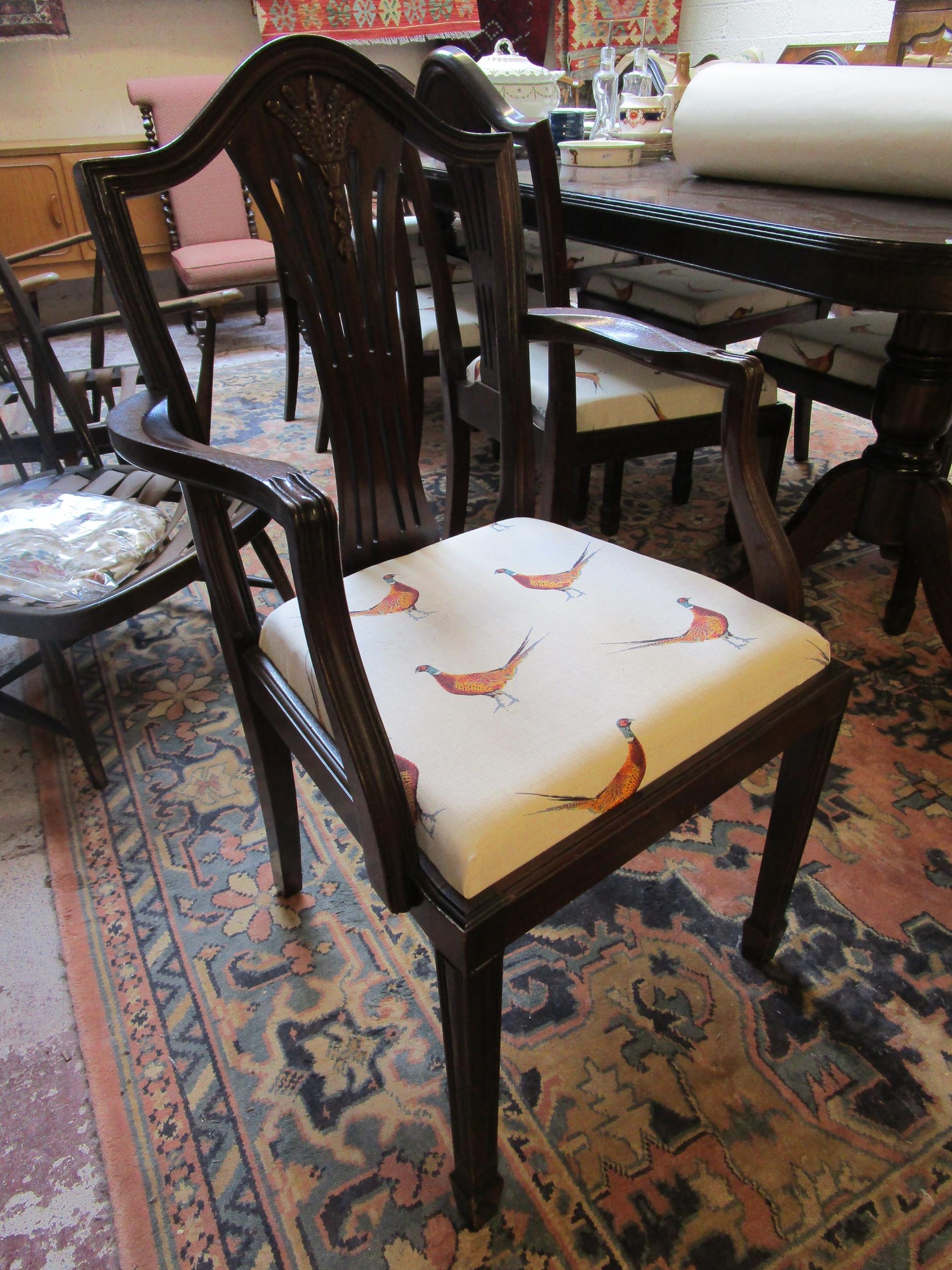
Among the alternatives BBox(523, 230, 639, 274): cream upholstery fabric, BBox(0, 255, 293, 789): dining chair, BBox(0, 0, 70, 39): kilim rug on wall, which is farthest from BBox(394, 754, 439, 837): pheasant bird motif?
BBox(0, 0, 70, 39): kilim rug on wall

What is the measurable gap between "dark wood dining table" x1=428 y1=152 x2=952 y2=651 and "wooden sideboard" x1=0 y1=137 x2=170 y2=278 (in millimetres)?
3056

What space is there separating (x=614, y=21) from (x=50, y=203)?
2.86 metres

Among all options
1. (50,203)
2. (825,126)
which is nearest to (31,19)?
(50,203)

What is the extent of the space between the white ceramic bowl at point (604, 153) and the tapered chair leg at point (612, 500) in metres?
0.66

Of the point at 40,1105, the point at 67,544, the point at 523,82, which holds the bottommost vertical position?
the point at 40,1105

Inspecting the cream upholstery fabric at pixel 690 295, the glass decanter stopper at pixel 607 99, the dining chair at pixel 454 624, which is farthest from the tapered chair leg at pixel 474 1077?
the glass decanter stopper at pixel 607 99

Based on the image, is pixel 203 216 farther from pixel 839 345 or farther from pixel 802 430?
pixel 839 345

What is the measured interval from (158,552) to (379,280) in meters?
0.65

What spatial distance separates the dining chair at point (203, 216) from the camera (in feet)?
11.4

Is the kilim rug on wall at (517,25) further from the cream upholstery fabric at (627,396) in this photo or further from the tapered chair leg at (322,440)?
the cream upholstery fabric at (627,396)

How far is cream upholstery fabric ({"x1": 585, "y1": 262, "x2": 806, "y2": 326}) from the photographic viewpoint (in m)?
1.89

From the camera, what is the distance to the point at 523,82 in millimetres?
1870

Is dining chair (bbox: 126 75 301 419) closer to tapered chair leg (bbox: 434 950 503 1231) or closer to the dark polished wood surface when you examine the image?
the dark polished wood surface

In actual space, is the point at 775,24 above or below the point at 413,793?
above
